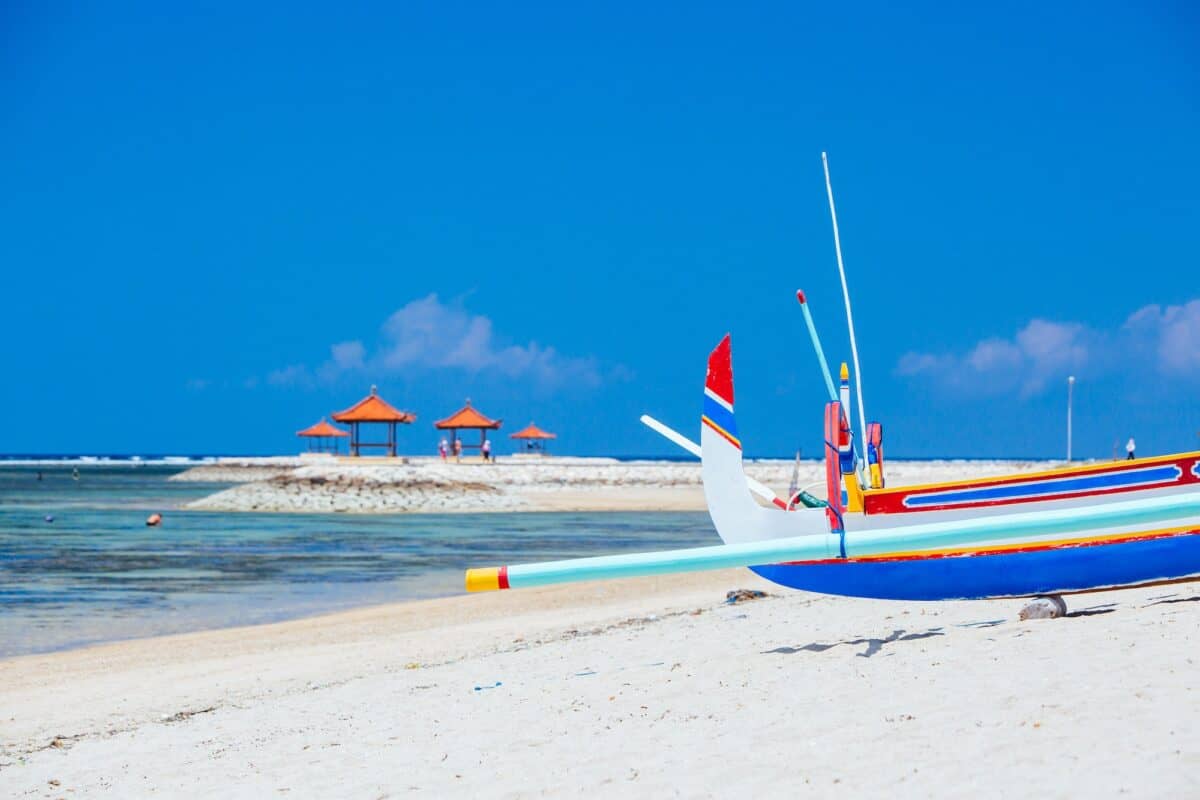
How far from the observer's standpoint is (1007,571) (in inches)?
332

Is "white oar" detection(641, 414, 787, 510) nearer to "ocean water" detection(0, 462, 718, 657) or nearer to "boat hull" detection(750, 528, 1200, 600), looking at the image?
"boat hull" detection(750, 528, 1200, 600)

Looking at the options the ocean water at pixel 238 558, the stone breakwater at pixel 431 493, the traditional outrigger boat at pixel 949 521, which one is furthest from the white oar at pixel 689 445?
the stone breakwater at pixel 431 493

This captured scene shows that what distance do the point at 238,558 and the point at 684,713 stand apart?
60.3 ft

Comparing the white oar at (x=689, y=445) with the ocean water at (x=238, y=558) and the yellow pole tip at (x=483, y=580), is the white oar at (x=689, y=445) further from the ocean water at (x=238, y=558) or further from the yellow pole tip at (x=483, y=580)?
the ocean water at (x=238, y=558)

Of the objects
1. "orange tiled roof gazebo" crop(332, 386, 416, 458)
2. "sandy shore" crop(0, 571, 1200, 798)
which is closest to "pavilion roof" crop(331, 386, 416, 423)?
"orange tiled roof gazebo" crop(332, 386, 416, 458)

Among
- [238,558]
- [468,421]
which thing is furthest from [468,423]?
[238,558]

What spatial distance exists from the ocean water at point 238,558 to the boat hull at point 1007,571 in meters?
8.31

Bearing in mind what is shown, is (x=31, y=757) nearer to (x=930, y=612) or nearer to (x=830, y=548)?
(x=830, y=548)

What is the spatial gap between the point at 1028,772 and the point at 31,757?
5.59 metres

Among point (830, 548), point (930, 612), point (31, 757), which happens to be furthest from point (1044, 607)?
point (31, 757)

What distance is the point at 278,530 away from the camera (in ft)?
105

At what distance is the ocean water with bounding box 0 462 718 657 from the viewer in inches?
603

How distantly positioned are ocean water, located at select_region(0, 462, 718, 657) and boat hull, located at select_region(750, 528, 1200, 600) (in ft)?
27.3

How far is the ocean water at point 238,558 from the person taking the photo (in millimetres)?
15328
